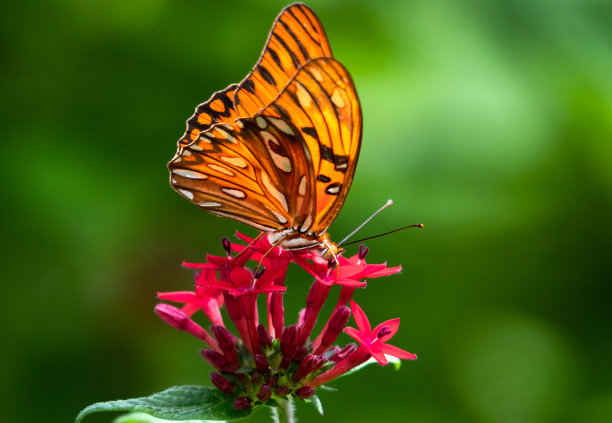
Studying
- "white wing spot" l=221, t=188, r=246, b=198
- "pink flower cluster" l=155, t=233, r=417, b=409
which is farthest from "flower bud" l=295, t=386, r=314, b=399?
"white wing spot" l=221, t=188, r=246, b=198

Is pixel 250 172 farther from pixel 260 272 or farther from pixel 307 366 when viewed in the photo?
pixel 307 366

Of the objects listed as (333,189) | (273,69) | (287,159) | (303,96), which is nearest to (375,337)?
(333,189)

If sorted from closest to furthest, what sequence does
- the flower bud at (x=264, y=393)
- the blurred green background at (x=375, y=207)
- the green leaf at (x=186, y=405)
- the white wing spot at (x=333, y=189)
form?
the green leaf at (x=186, y=405) < the flower bud at (x=264, y=393) < the white wing spot at (x=333, y=189) < the blurred green background at (x=375, y=207)

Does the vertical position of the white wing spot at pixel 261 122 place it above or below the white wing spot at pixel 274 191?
above

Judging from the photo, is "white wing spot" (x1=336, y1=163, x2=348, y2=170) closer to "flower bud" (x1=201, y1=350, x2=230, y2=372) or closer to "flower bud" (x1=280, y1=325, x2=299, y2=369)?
"flower bud" (x1=280, y1=325, x2=299, y2=369)

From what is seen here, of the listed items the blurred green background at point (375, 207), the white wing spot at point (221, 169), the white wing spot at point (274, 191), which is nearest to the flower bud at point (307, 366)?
the white wing spot at point (274, 191)

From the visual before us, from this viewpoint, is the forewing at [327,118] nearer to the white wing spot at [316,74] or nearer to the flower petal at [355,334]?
the white wing spot at [316,74]

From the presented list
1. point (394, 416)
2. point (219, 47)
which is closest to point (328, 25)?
point (219, 47)

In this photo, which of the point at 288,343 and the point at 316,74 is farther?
the point at 288,343
